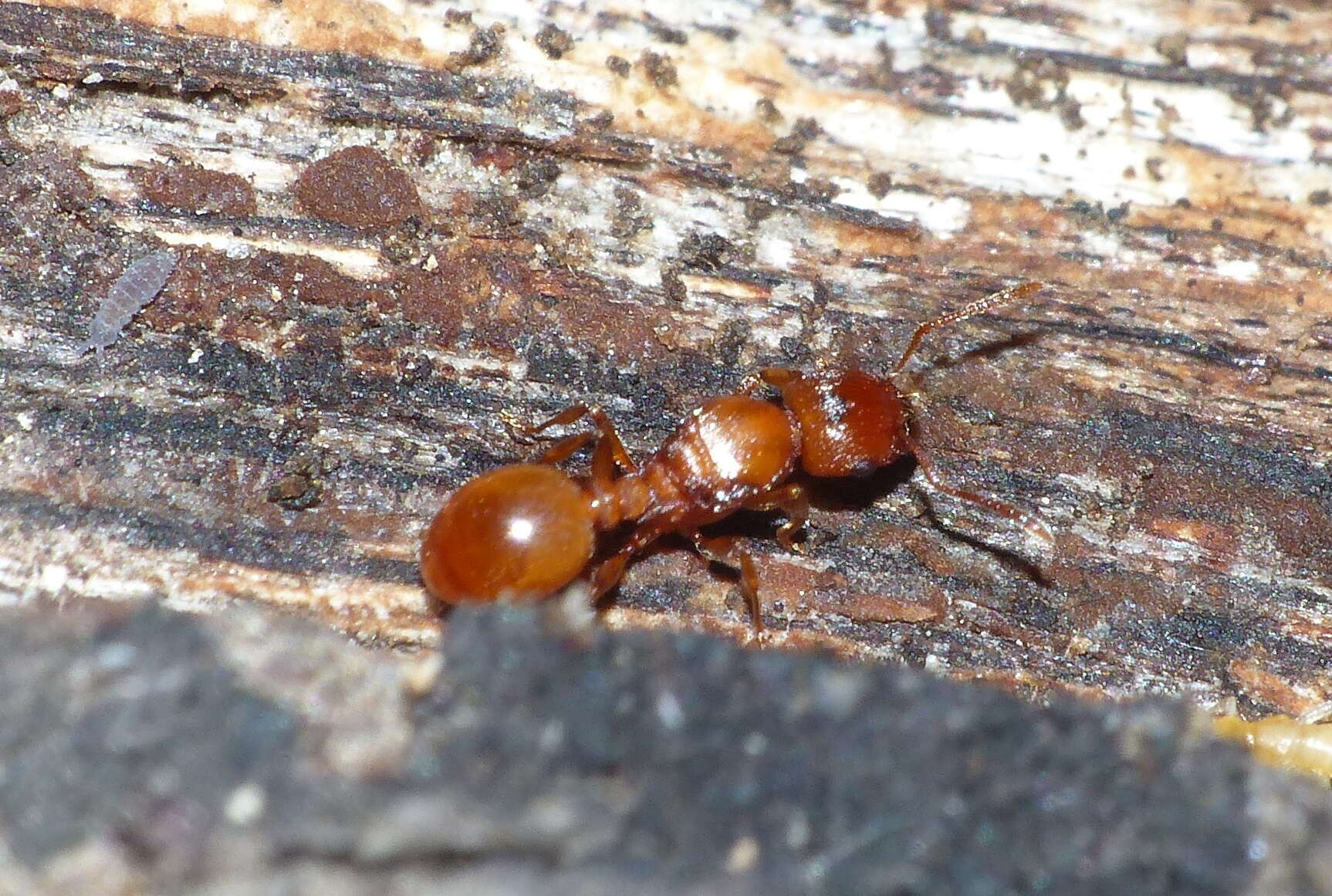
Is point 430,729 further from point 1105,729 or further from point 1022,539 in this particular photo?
point 1022,539

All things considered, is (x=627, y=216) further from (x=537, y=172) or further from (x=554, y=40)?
(x=554, y=40)

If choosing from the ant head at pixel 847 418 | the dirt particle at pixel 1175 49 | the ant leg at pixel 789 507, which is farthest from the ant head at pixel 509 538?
the dirt particle at pixel 1175 49

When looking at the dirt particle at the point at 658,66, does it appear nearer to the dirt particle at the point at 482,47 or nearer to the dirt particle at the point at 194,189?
the dirt particle at the point at 482,47

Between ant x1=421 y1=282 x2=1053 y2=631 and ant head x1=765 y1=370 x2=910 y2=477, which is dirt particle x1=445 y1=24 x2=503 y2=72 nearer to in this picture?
ant x1=421 y1=282 x2=1053 y2=631


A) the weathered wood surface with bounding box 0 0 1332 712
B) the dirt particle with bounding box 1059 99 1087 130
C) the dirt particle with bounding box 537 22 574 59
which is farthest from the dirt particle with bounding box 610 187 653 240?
the dirt particle with bounding box 1059 99 1087 130

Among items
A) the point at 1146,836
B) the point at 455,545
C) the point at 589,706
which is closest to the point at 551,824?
the point at 589,706
